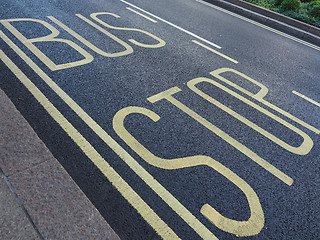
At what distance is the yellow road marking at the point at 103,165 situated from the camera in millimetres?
2309

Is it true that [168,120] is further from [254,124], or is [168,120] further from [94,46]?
[94,46]

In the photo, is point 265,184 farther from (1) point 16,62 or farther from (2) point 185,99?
(1) point 16,62

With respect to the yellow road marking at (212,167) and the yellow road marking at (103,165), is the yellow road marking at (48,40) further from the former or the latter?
the yellow road marking at (212,167)

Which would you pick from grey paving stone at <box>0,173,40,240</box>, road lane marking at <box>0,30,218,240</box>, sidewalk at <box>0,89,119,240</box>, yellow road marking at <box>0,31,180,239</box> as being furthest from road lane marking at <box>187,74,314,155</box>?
grey paving stone at <box>0,173,40,240</box>

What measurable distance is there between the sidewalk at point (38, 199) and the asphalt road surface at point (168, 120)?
0.24 m

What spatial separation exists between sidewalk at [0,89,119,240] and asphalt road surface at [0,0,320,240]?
9.6 inches

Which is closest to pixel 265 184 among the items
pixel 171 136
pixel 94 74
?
pixel 171 136

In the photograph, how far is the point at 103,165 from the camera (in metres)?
2.71

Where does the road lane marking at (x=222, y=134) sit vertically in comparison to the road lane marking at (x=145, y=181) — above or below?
above

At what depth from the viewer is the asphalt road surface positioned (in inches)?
98.9

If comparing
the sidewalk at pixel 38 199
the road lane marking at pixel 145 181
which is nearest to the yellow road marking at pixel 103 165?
the road lane marking at pixel 145 181

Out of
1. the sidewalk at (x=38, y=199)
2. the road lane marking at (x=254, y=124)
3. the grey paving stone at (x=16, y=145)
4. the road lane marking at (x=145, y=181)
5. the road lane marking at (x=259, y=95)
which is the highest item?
the road lane marking at (x=259, y=95)

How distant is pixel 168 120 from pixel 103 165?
1190 mm

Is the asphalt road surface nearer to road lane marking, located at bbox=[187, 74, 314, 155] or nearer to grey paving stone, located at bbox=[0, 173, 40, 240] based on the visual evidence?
road lane marking, located at bbox=[187, 74, 314, 155]
